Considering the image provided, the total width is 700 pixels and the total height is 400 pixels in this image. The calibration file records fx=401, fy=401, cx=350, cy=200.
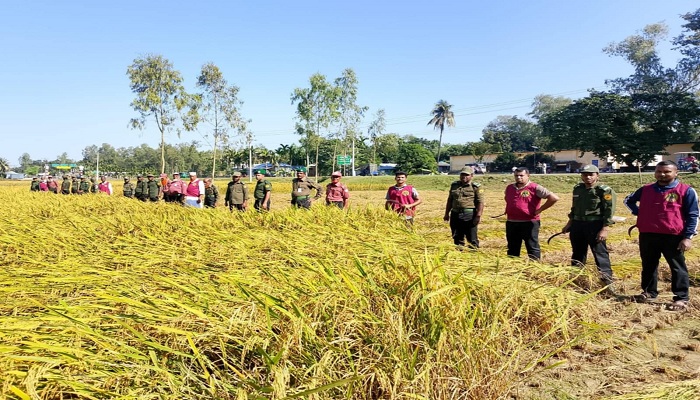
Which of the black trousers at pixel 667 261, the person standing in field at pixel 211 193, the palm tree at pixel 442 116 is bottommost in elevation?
the black trousers at pixel 667 261

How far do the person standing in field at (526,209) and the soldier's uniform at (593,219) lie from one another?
1.19 ft

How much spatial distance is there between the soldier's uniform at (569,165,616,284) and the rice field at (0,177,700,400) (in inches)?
51.0

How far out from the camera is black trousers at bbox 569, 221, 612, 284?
4223 millimetres

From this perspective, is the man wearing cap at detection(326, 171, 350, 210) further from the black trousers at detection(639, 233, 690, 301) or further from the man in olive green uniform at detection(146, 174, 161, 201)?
the man in olive green uniform at detection(146, 174, 161, 201)

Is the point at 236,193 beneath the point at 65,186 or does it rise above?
above

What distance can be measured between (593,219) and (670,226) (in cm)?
70

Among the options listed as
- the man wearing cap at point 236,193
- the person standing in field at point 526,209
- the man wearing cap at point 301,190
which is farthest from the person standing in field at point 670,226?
the man wearing cap at point 236,193

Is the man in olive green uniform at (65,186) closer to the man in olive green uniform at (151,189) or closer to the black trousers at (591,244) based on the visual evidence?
the man in olive green uniform at (151,189)

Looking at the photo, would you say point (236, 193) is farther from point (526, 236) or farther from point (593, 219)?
point (593, 219)

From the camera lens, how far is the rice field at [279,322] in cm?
146

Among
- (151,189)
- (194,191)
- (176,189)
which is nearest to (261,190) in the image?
(194,191)

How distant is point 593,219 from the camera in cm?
431

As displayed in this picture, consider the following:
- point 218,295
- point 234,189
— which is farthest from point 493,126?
point 218,295

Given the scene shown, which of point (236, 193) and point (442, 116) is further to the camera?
point (442, 116)
